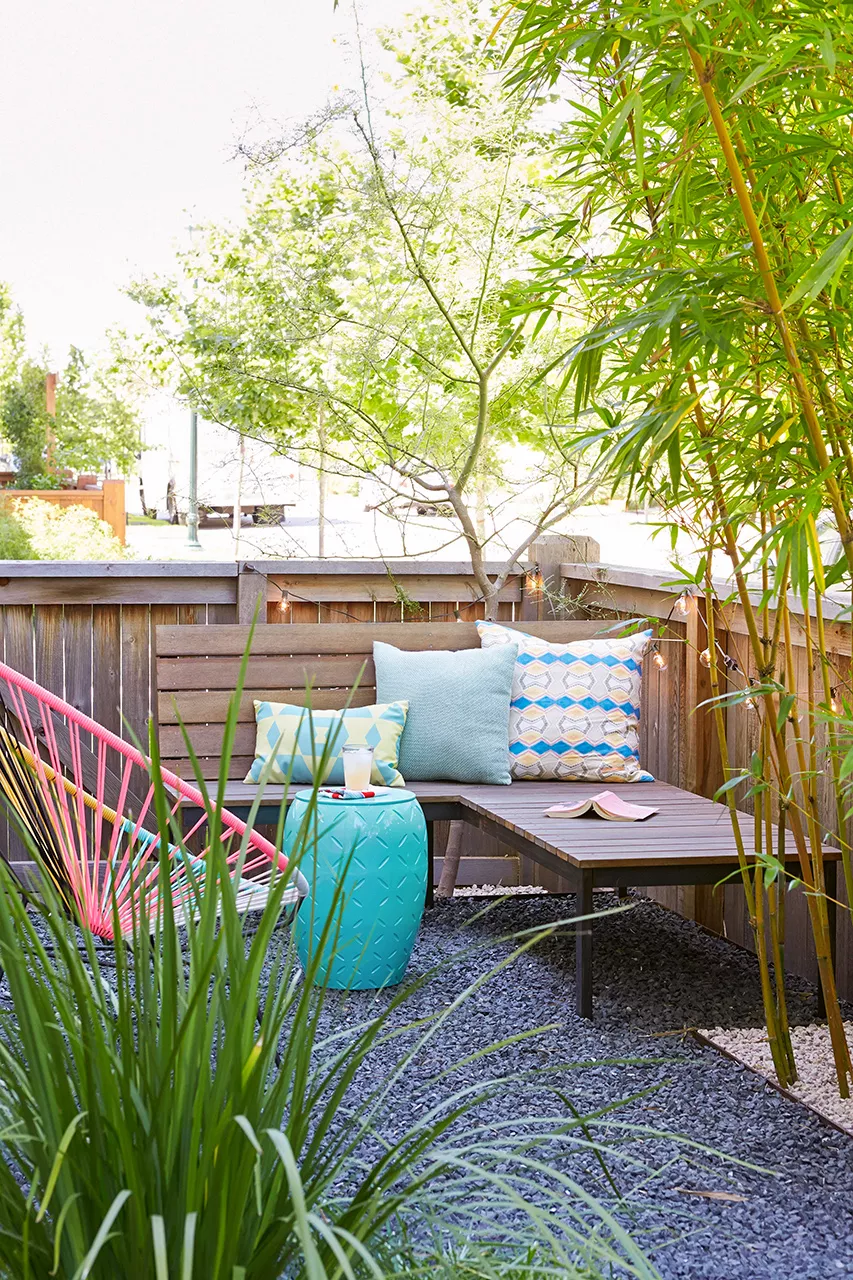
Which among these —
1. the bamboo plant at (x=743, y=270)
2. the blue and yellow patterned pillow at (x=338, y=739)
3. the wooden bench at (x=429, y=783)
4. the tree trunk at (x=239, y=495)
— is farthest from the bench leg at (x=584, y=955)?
the tree trunk at (x=239, y=495)

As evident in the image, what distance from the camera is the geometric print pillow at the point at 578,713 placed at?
4.16 meters

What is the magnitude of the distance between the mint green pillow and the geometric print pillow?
0.07 m

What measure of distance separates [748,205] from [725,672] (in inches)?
80.7

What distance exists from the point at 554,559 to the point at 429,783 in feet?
4.01

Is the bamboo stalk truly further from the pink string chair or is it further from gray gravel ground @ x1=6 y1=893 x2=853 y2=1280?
the pink string chair

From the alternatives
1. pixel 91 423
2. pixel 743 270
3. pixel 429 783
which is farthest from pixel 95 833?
pixel 91 423

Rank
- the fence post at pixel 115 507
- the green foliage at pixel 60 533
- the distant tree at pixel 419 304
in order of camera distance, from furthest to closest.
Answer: the fence post at pixel 115 507, the green foliage at pixel 60 533, the distant tree at pixel 419 304

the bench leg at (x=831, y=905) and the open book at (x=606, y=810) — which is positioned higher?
the open book at (x=606, y=810)

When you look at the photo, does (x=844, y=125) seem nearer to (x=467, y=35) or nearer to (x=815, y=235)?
(x=815, y=235)

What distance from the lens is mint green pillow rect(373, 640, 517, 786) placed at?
4125 millimetres

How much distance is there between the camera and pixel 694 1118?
2.47 metres

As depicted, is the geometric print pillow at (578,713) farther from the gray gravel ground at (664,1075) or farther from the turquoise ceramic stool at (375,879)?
the turquoise ceramic stool at (375,879)

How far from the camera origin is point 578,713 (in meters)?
4.19

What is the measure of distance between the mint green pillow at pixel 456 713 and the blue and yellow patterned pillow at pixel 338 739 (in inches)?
2.4
